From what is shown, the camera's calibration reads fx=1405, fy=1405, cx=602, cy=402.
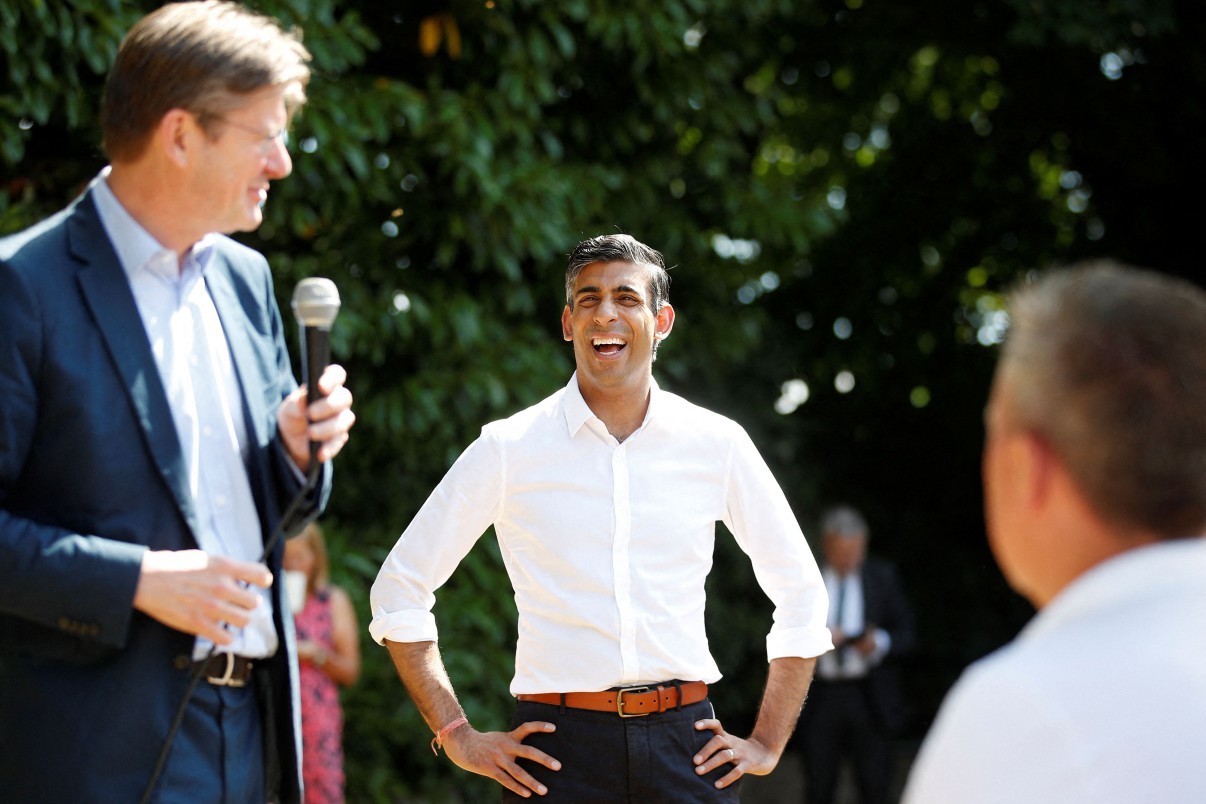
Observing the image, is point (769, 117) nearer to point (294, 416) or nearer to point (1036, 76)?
point (1036, 76)

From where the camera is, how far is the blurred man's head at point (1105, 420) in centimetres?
143

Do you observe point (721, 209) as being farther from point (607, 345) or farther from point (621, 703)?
point (621, 703)

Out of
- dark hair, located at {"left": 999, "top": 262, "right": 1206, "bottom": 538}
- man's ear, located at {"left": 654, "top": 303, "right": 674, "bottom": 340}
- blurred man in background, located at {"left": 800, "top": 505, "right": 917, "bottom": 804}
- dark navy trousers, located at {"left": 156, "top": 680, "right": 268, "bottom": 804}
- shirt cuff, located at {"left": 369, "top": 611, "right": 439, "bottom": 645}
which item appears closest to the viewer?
dark hair, located at {"left": 999, "top": 262, "right": 1206, "bottom": 538}

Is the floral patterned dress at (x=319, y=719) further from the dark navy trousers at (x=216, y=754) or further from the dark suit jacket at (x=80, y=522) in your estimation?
the dark suit jacket at (x=80, y=522)

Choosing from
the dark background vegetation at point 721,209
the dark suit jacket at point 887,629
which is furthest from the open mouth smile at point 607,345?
the dark suit jacket at point 887,629

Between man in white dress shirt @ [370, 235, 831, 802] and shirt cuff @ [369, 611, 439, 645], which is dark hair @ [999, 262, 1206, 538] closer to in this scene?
man in white dress shirt @ [370, 235, 831, 802]

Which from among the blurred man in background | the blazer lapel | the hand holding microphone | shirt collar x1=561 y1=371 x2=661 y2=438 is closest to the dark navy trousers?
the blazer lapel

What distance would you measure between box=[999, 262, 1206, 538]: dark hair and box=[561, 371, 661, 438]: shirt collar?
199 cm

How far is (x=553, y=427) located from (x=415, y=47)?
3.71 m

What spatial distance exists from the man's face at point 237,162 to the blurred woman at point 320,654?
3570mm

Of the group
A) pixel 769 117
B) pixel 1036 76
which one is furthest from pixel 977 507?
pixel 769 117

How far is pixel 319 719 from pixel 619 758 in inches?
120

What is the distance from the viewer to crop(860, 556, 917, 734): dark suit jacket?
345 inches

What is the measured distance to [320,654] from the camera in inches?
233
